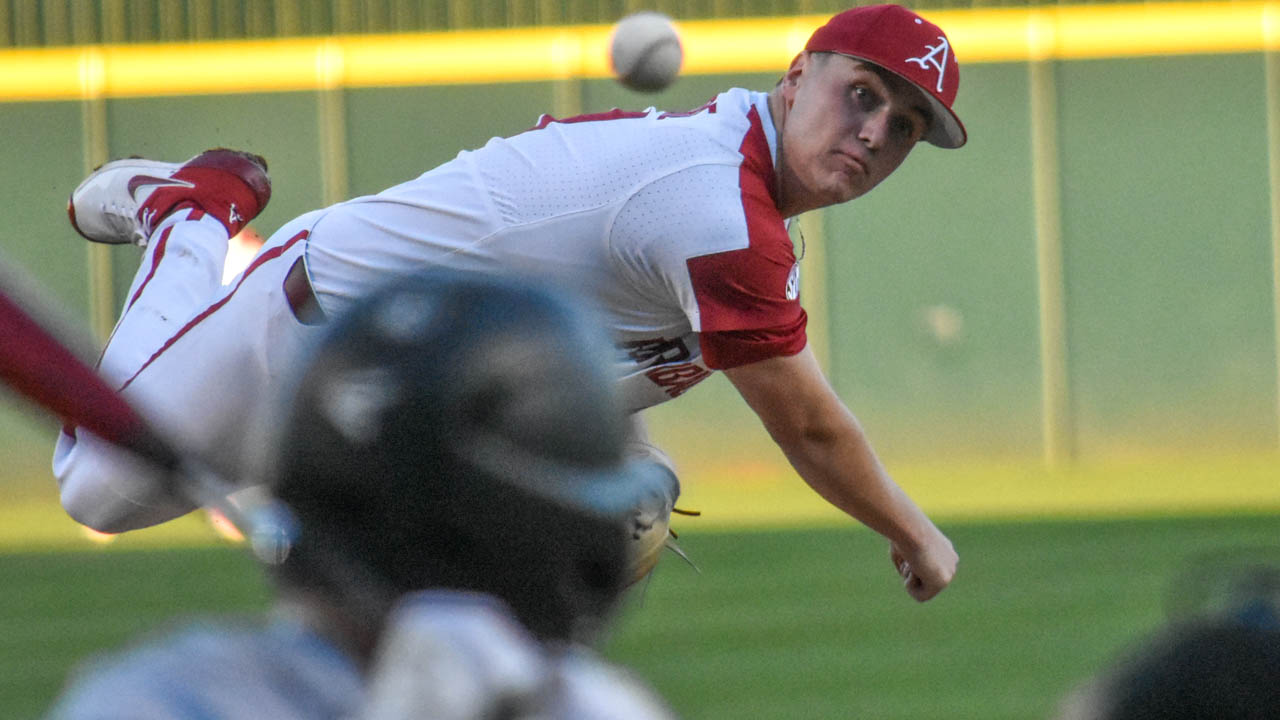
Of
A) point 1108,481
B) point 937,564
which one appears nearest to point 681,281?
point 937,564

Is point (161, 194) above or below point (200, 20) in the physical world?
below

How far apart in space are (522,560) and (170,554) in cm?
988

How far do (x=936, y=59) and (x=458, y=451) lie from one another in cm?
287

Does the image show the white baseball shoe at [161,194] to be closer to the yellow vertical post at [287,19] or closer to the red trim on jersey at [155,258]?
the red trim on jersey at [155,258]

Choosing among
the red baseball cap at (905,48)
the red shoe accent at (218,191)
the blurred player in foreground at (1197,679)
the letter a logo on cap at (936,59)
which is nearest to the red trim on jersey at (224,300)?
the red shoe accent at (218,191)

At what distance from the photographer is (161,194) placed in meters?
5.12

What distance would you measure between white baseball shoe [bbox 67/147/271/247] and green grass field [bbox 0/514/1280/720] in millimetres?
1931

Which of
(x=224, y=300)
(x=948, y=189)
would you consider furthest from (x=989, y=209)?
(x=224, y=300)

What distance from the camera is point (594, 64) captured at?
14383 mm

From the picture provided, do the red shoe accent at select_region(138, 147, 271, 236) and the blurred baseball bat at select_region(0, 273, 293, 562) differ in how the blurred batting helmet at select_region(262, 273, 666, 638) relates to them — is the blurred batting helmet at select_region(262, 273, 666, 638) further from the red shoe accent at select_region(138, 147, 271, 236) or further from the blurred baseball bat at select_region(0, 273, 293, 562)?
the red shoe accent at select_region(138, 147, 271, 236)

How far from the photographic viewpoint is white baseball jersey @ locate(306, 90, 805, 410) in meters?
4.02

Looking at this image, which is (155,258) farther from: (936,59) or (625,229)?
(936,59)

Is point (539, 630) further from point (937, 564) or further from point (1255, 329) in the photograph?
point (1255, 329)

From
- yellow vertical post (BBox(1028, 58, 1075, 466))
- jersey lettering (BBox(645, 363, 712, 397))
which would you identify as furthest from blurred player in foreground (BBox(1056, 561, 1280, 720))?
yellow vertical post (BBox(1028, 58, 1075, 466))
